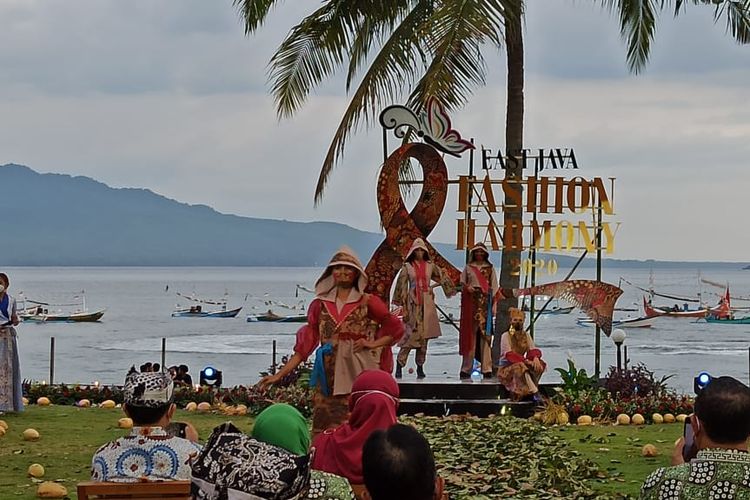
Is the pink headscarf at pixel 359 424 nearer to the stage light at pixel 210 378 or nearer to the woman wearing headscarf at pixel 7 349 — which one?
the woman wearing headscarf at pixel 7 349

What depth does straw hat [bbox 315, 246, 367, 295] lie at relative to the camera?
8.59 metres

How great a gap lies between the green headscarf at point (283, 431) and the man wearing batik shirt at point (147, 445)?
808mm

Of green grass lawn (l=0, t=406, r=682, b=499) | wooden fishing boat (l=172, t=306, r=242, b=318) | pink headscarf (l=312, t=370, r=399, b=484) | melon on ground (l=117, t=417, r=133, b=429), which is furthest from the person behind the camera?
wooden fishing boat (l=172, t=306, r=242, b=318)

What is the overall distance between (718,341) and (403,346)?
41858 mm

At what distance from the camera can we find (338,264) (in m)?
8.55

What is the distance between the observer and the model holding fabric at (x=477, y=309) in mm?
14609

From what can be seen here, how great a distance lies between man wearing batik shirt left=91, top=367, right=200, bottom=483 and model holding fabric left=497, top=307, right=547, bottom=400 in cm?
854

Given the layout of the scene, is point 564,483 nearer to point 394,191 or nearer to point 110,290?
point 394,191

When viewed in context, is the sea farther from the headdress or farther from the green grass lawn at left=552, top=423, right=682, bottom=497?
the headdress

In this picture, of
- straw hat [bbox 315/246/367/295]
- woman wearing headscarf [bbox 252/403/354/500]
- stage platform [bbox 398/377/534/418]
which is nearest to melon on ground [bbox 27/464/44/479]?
straw hat [bbox 315/246/367/295]

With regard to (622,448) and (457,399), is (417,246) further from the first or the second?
(622,448)

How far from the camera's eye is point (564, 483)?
8.77 meters

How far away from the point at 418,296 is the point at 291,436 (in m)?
9.95

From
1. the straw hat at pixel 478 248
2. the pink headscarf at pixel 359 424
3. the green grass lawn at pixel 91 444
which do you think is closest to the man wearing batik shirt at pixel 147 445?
the pink headscarf at pixel 359 424
